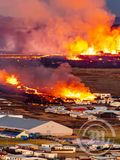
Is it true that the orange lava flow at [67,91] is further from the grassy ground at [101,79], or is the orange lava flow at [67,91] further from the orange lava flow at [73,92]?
the grassy ground at [101,79]

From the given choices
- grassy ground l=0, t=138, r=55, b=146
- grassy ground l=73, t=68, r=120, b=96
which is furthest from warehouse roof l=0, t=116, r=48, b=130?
grassy ground l=73, t=68, r=120, b=96

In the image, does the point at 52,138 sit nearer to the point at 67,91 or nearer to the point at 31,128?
the point at 31,128

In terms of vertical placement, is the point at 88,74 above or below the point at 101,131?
above

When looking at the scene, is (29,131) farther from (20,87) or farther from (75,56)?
(75,56)

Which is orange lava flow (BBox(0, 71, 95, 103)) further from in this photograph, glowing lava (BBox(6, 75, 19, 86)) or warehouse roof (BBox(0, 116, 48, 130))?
warehouse roof (BBox(0, 116, 48, 130))

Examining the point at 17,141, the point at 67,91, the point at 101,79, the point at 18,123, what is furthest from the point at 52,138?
the point at 101,79

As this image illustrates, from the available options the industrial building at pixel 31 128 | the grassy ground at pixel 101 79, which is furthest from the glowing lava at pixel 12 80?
the industrial building at pixel 31 128

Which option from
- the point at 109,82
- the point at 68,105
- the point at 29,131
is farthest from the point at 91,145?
the point at 109,82

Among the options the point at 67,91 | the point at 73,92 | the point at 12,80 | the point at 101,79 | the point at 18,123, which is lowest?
the point at 18,123
